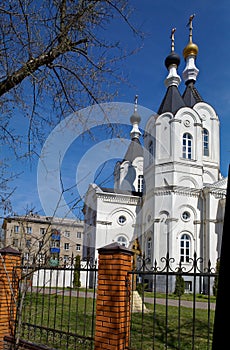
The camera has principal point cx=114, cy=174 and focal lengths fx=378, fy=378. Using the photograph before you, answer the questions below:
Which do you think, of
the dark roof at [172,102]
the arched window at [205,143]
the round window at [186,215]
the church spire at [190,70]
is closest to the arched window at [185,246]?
the round window at [186,215]

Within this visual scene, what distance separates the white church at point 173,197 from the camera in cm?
2042

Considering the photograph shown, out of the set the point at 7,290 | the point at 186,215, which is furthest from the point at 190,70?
the point at 7,290

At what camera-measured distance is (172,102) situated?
23.0 metres

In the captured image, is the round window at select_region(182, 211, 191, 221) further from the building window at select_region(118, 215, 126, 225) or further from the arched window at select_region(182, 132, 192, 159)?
the building window at select_region(118, 215, 126, 225)

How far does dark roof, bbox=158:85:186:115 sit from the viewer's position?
2264 cm

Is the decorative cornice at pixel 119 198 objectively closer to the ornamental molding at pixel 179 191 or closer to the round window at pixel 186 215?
the ornamental molding at pixel 179 191

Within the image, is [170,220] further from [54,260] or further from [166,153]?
[54,260]

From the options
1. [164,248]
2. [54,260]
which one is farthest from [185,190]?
[54,260]

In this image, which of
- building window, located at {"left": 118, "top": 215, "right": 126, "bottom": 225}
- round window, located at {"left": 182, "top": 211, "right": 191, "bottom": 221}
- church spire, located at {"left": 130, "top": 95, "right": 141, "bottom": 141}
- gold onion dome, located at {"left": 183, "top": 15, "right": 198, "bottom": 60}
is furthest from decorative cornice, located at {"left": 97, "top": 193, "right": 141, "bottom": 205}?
gold onion dome, located at {"left": 183, "top": 15, "right": 198, "bottom": 60}

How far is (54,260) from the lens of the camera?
5.46 meters

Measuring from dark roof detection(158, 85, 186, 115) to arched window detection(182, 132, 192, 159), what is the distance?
162cm

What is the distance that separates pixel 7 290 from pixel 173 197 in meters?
15.8

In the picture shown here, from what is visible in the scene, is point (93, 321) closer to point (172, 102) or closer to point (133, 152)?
point (172, 102)

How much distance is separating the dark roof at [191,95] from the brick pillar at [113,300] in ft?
73.1
